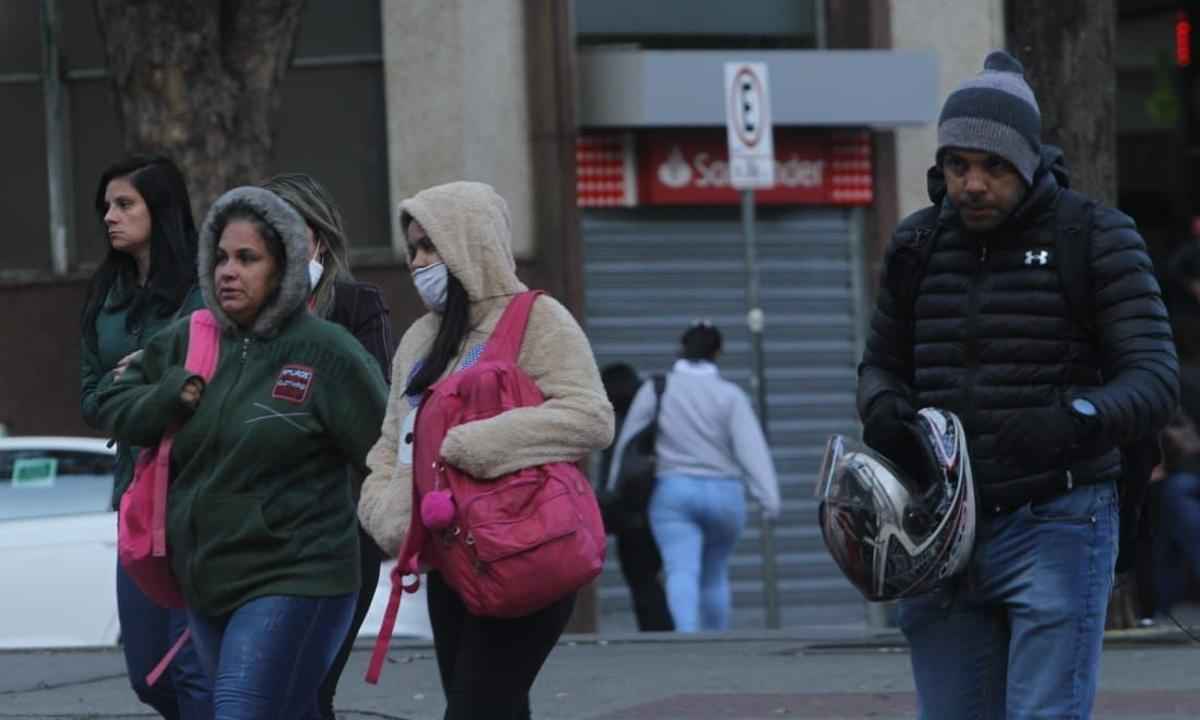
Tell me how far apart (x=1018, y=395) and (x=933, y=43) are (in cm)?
1149

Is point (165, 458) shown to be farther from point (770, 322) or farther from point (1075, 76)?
point (770, 322)

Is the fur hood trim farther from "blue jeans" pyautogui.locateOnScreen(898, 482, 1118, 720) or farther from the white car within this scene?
the white car

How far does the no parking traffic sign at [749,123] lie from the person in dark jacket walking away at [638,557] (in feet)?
4.34

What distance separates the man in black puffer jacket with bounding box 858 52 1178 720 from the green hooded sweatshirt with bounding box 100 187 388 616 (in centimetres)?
128

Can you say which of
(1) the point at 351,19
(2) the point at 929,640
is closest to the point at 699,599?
(1) the point at 351,19

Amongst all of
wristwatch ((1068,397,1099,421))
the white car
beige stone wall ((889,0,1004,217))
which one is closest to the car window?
the white car

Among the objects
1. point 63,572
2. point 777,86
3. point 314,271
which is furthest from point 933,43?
point 314,271

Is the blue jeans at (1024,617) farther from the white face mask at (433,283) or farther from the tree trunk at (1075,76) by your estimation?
the tree trunk at (1075,76)

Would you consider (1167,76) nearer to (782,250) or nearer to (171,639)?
(782,250)

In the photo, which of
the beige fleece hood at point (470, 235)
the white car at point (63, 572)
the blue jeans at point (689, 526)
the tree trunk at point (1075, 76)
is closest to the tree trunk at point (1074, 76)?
the tree trunk at point (1075, 76)

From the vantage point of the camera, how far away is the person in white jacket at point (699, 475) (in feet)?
41.2

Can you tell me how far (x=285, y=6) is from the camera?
1278 centimetres

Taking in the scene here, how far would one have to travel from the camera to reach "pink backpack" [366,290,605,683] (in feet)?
17.9

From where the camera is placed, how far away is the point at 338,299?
6.57 m
